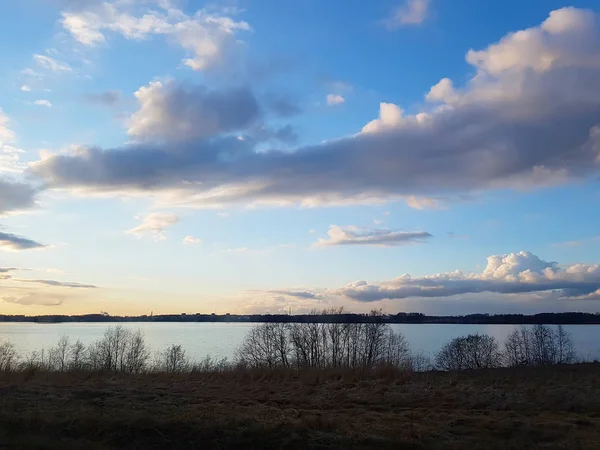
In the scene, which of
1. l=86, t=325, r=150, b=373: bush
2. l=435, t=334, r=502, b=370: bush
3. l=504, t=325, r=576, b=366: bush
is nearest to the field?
l=86, t=325, r=150, b=373: bush

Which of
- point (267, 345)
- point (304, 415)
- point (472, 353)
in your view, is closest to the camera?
point (304, 415)

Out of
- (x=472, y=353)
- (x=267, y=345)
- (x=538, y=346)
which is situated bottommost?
(x=472, y=353)

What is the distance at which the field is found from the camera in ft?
38.0

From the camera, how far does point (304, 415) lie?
45.6 feet

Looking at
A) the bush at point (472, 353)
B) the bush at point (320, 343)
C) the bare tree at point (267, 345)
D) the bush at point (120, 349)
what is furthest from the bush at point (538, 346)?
the bush at point (120, 349)

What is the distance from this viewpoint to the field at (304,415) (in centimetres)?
1159

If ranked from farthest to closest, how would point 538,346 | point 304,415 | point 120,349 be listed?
1. point 538,346
2. point 120,349
3. point 304,415

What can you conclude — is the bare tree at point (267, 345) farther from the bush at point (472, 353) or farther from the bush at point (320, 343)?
the bush at point (472, 353)

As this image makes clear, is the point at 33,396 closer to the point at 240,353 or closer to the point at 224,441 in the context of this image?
the point at 224,441

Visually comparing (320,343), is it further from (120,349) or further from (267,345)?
(120,349)

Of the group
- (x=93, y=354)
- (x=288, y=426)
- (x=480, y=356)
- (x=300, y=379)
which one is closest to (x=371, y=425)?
(x=288, y=426)

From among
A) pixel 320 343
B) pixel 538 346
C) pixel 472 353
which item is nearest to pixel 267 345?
pixel 320 343

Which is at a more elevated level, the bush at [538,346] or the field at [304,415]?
the field at [304,415]

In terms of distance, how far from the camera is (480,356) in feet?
228
